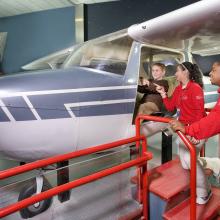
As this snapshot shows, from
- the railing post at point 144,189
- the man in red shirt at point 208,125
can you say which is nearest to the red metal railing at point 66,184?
the railing post at point 144,189

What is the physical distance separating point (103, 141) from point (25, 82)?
877 millimetres

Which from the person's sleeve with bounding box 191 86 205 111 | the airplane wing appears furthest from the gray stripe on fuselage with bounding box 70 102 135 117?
the airplane wing

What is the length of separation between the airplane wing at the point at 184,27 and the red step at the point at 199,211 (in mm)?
1510

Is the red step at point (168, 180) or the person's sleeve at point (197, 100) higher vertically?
the person's sleeve at point (197, 100)

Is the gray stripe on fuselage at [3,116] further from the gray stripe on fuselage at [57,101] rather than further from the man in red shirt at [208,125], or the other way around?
the man in red shirt at [208,125]

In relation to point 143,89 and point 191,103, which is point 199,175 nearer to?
point 191,103

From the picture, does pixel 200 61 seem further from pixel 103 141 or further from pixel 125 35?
pixel 103 141

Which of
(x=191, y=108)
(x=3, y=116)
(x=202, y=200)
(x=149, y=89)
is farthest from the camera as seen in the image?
(x=149, y=89)

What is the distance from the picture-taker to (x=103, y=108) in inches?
89.5

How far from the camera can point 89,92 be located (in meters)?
2.20

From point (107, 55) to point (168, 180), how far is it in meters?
1.37

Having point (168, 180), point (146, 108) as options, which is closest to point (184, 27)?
point (146, 108)

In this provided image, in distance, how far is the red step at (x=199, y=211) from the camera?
74.3 inches

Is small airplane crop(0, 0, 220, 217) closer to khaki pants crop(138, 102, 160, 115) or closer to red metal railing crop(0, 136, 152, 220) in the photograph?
khaki pants crop(138, 102, 160, 115)
